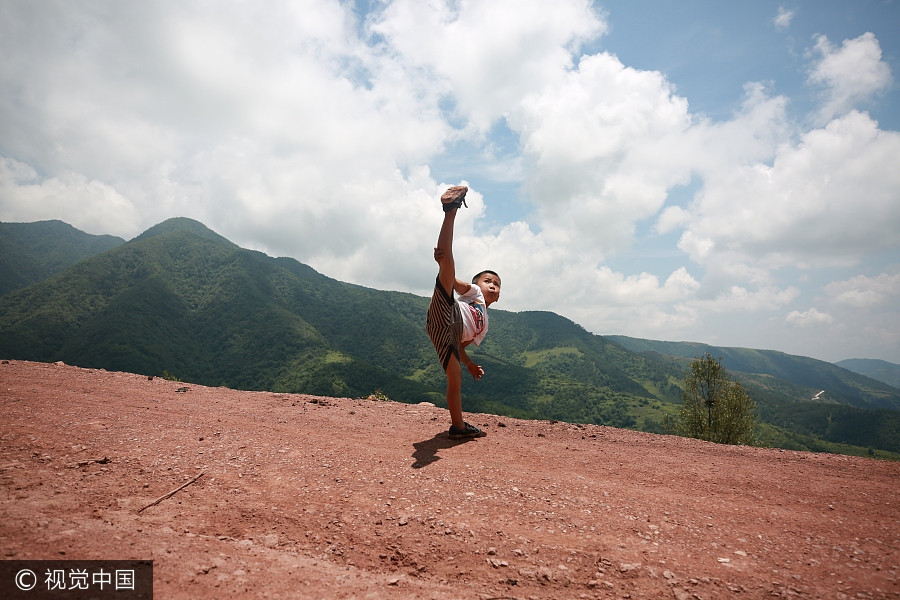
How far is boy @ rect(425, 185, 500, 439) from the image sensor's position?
6.24 metres

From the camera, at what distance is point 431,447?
19.1 ft

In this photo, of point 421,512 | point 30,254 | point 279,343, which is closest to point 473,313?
point 421,512

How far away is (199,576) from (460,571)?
69.4 inches

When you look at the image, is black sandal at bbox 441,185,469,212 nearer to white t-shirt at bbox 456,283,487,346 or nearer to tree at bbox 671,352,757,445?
white t-shirt at bbox 456,283,487,346

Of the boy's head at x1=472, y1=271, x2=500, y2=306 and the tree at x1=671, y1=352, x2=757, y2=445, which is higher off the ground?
the boy's head at x1=472, y1=271, x2=500, y2=306

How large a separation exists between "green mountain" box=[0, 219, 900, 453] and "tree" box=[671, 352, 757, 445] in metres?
42.3

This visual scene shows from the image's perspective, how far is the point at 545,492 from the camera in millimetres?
4359

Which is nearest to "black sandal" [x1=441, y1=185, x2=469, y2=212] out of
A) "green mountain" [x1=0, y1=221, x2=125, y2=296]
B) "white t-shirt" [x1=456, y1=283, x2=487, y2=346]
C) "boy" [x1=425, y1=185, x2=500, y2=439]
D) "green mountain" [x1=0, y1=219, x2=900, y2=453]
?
"boy" [x1=425, y1=185, x2=500, y2=439]

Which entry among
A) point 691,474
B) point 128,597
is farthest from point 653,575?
point 128,597

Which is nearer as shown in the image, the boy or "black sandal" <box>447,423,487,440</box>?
the boy

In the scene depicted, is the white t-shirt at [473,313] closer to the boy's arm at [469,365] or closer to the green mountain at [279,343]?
the boy's arm at [469,365]

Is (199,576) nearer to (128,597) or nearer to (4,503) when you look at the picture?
(128,597)

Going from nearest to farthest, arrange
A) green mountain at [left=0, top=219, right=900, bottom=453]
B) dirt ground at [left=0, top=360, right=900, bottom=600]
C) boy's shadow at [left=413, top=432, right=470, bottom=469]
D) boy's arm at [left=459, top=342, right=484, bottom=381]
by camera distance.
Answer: dirt ground at [left=0, top=360, right=900, bottom=600]
boy's shadow at [left=413, top=432, right=470, bottom=469]
boy's arm at [left=459, top=342, right=484, bottom=381]
green mountain at [left=0, top=219, right=900, bottom=453]

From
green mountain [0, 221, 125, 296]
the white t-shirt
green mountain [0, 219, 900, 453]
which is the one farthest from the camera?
green mountain [0, 221, 125, 296]
